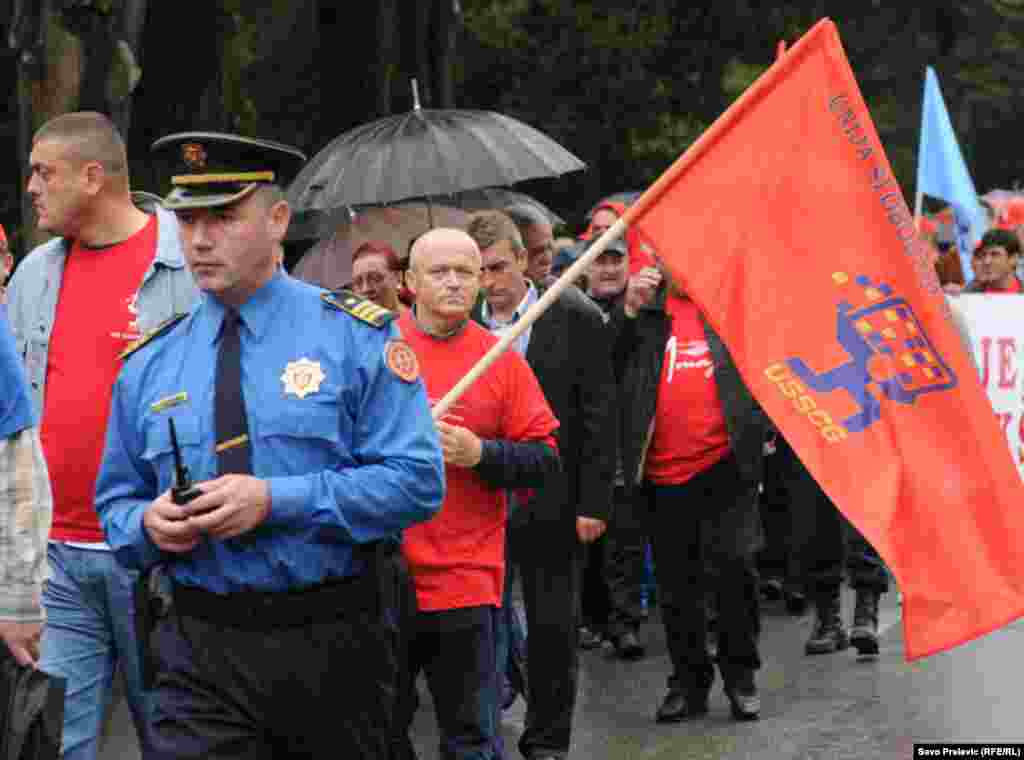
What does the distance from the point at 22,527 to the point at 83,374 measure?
112cm

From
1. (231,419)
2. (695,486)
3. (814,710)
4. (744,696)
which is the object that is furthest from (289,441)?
(814,710)

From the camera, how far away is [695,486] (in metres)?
9.20

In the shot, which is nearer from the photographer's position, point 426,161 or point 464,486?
point 464,486

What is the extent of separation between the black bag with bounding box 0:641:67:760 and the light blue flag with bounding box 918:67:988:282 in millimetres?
11154

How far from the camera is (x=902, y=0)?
3089 cm

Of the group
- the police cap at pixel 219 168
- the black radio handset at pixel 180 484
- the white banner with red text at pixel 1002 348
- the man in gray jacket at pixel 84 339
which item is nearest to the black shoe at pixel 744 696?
the man in gray jacket at pixel 84 339

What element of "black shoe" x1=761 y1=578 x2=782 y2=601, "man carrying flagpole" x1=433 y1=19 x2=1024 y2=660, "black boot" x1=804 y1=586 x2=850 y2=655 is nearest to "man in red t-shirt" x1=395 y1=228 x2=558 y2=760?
"man carrying flagpole" x1=433 y1=19 x2=1024 y2=660

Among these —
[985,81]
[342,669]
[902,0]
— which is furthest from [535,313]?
[985,81]

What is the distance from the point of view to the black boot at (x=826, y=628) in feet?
35.7

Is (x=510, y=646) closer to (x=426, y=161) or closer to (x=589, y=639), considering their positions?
(x=426, y=161)

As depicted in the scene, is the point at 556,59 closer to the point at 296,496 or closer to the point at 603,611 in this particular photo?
the point at 603,611

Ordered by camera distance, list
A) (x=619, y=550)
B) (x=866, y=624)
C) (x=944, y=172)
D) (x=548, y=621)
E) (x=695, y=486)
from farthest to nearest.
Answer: (x=944, y=172)
(x=619, y=550)
(x=866, y=624)
(x=695, y=486)
(x=548, y=621)

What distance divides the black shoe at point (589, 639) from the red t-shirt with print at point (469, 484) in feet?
14.9

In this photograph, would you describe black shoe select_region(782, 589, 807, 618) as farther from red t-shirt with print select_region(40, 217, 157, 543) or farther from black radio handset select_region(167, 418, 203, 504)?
black radio handset select_region(167, 418, 203, 504)
